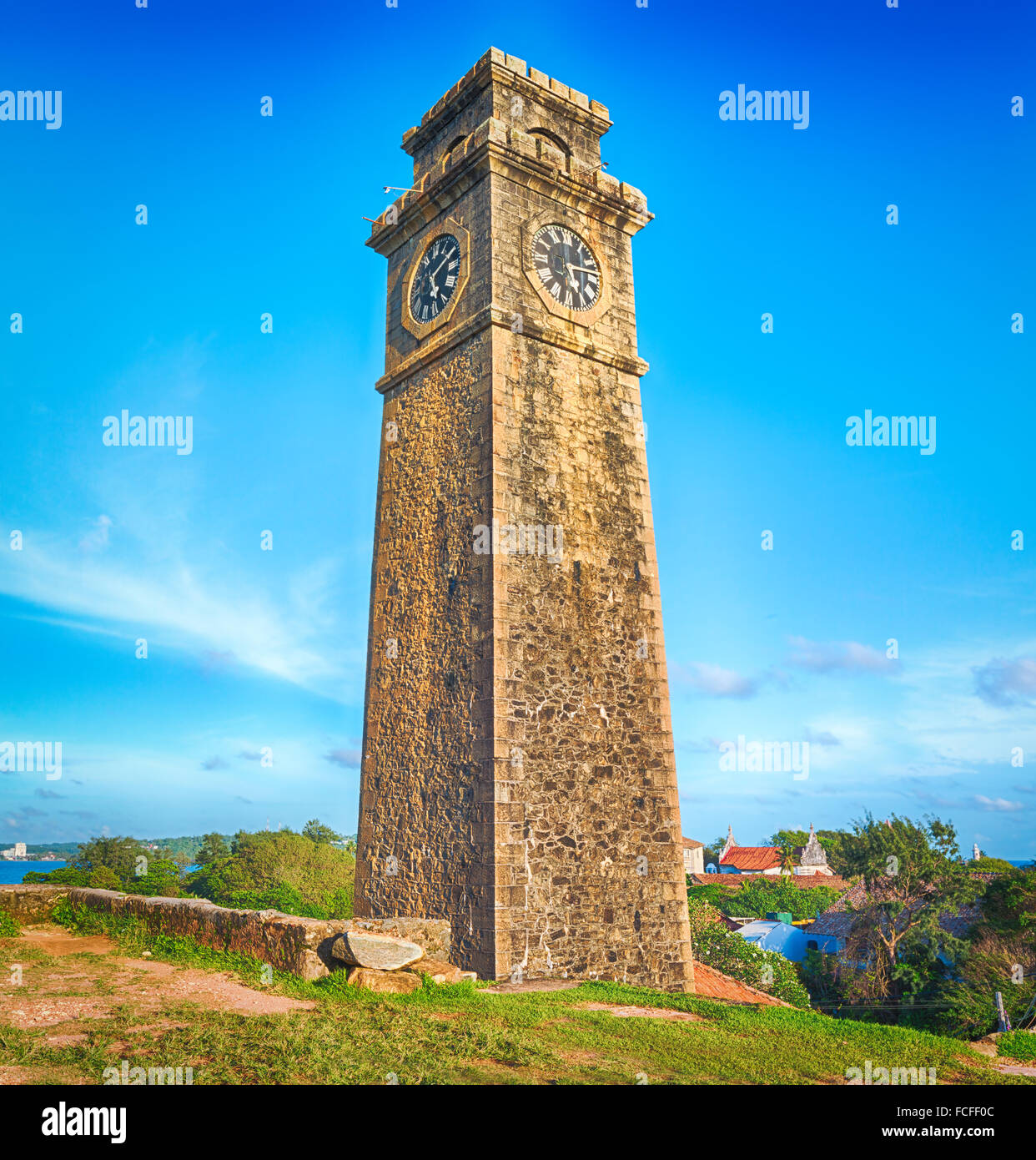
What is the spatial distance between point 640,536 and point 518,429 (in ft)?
10.4

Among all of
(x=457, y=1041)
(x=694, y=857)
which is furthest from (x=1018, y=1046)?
(x=694, y=857)

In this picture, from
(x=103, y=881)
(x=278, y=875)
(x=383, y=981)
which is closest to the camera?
(x=383, y=981)

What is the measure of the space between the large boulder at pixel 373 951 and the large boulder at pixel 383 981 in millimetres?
59

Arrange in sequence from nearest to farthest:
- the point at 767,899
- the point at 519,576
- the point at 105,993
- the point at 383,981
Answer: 1. the point at 105,993
2. the point at 383,981
3. the point at 519,576
4. the point at 767,899

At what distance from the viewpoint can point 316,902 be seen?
30.2 m

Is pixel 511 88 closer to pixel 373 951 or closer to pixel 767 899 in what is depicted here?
pixel 373 951

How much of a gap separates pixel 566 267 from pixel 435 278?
2.51 m

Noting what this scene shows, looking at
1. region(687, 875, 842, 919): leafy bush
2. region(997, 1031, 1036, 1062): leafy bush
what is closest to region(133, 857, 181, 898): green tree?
region(997, 1031, 1036, 1062): leafy bush

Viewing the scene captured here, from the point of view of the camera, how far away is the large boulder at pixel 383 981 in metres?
9.01

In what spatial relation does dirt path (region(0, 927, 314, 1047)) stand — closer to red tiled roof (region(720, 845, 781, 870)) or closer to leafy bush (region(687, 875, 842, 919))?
leafy bush (region(687, 875, 842, 919))

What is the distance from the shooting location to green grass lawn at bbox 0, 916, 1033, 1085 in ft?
20.5

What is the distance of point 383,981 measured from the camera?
29.9 ft
